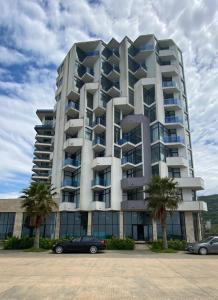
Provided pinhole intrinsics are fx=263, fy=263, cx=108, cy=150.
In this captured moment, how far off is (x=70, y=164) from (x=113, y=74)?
20.0 metres

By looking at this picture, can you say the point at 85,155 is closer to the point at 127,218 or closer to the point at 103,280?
the point at 127,218

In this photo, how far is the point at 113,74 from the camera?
52.1 m

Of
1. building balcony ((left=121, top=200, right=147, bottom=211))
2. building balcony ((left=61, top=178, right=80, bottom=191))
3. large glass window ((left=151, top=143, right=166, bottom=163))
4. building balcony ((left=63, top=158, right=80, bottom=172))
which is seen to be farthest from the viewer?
building balcony ((left=63, top=158, right=80, bottom=172))

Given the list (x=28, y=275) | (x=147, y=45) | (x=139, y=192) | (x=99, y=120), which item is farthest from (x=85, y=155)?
(x=28, y=275)

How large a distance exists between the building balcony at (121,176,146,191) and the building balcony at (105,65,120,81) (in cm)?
2163

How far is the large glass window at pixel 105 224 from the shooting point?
40.8m

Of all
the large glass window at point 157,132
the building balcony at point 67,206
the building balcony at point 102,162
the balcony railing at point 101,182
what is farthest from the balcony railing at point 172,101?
the building balcony at point 67,206

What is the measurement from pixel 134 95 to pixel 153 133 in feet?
29.6

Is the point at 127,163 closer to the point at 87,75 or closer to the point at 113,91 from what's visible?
the point at 113,91

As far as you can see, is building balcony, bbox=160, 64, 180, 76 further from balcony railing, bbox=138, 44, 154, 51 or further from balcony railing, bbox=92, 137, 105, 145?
balcony railing, bbox=92, 137, 105, 145

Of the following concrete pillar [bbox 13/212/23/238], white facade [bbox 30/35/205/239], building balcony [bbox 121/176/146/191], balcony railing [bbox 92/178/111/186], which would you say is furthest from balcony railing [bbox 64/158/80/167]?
concrete pillar [bbox 13/212/23/238]

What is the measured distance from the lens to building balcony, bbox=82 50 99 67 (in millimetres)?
52806

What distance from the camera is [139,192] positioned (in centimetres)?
4241

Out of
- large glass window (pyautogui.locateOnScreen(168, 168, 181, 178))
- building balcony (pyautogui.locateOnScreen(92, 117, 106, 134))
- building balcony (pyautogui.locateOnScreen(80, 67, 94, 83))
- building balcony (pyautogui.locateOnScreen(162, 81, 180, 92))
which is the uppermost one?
building balcony (pyautogui.locateOnScreen(80, 67, 94, 83))
